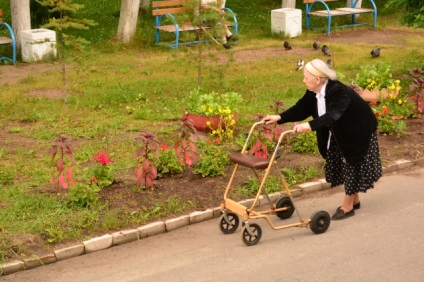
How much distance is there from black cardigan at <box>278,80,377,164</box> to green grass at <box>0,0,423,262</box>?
1.61m

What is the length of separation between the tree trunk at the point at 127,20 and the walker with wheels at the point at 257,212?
11.1m

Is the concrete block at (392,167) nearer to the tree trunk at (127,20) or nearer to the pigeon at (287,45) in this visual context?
the pigeon at (287,45)

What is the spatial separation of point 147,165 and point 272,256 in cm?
191

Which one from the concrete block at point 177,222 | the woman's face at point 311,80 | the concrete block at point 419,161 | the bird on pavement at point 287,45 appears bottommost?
the bird on pavement at point 287,45

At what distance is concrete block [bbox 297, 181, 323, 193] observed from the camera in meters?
9.97

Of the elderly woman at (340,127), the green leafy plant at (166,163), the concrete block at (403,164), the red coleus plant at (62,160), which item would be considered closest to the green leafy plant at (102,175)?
the red coleus plant at (62,160)

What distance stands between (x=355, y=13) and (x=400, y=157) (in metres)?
11.8

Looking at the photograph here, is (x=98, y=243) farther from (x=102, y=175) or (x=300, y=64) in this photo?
(x=300, y=64)

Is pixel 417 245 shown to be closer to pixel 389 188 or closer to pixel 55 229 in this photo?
pixel 389 188

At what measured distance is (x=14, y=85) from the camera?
51.5 ft

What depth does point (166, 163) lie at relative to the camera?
10156 millimetres

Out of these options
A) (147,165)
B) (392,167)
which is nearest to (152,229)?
(147,165)

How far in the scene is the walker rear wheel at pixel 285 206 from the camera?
9031 millimetres

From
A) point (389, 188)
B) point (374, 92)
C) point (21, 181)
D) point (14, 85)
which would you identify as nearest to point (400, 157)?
point (389, 188)
